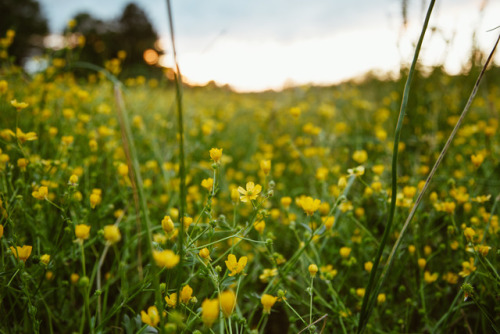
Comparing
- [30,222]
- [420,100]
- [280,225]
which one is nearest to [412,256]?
[280,225]

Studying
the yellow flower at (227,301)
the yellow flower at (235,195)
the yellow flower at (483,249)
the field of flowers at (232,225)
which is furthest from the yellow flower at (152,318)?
the yellow flower at (483,249)

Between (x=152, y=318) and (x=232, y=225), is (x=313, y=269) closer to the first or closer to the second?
(x=152, y=318)

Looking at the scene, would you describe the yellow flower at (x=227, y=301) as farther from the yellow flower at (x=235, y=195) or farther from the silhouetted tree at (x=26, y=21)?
the silhouetted tree at (x=26, y=21)

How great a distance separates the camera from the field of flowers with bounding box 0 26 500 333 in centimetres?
80

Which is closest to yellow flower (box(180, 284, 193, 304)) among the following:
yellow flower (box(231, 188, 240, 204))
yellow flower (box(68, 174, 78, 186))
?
yellow flower (box(231, 188, 240, 204))

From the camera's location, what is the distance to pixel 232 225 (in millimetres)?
1565

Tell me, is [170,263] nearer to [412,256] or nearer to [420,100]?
[412,256]

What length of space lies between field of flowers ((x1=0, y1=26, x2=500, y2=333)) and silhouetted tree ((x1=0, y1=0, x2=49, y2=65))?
809 inches

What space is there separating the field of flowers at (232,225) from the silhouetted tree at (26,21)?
2055 cm

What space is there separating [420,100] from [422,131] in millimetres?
610

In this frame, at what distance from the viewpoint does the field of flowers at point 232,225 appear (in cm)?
80

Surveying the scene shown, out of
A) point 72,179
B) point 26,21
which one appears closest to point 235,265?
point 72,179

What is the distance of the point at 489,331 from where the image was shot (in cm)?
108

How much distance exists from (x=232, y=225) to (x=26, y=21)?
2529 centimetres
